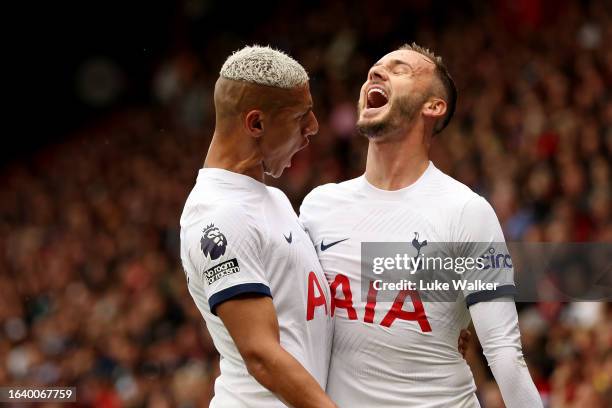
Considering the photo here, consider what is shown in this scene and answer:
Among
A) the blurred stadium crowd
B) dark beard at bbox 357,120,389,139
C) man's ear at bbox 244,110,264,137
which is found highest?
man's ear at bbox 244,110,264,137

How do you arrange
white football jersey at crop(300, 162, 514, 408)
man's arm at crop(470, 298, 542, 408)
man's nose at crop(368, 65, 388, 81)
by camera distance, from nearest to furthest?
man's arm at crop(470, 298, 542, 408) < white football jersey at crop(300, 162, 514, 408) < man's nose at crop(368, 65, 388, 81)

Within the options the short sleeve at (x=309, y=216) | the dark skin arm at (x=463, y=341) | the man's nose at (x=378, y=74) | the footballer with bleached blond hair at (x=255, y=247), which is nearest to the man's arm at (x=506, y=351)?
the dark skin arm at (x=463, y=341)

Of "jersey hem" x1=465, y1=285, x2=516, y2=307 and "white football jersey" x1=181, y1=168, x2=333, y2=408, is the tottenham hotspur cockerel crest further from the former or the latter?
"jersey hem" x1=465, y1=285, x2=516, y2=307

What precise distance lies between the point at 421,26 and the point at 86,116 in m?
5.41

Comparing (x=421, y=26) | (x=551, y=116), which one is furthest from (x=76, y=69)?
(x=551, y=116)

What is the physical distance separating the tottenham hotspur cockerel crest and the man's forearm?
0.33m

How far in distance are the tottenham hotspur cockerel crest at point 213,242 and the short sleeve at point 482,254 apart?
3.03 feet

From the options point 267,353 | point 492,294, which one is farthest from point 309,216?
point 267,353

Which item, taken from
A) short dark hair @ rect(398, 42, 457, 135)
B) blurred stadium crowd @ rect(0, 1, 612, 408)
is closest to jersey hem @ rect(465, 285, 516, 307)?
short dark hair @ rect(398, 42, 457, 135)

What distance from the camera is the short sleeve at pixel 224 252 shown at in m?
3.41

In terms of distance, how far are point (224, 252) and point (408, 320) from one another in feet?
2.82

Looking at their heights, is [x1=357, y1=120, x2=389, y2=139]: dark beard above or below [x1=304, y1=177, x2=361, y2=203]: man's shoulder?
above

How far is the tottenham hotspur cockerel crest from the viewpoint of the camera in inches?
136

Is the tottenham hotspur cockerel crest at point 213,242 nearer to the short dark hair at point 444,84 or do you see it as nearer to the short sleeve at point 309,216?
the short sleeve at point 309,216
